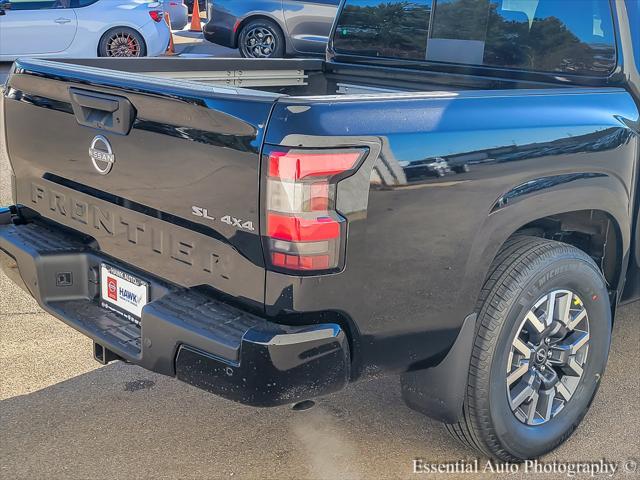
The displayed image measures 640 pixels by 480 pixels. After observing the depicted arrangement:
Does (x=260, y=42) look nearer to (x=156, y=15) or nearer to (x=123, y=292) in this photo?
(x=156, y=15)

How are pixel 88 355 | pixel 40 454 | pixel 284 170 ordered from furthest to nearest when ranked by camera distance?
pixel 88 355
pixel 40 454
pixel 284 170

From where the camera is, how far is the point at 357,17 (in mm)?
4422

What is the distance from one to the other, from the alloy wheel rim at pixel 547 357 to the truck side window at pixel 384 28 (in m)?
1.68

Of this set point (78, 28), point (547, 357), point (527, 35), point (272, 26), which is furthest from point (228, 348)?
point (272, 26)

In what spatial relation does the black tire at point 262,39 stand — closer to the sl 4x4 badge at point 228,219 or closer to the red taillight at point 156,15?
the red taillight at point 156,15

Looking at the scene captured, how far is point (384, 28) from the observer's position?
4258 millimetres

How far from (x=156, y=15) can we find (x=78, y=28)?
1376 millimetres

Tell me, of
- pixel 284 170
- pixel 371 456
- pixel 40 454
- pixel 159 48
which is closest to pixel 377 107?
pixel 284 170

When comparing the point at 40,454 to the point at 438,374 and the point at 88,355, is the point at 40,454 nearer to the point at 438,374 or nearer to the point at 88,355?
the point at 88,355

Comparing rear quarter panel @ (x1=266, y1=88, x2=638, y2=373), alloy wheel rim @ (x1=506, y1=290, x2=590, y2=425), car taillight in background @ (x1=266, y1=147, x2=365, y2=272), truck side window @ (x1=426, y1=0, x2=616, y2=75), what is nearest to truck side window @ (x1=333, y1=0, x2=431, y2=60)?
truck side window @ (x1=426, y1=0, x2=616, y2=75)

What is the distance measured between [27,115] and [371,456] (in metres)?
1.94

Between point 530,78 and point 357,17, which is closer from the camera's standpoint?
point 530,78

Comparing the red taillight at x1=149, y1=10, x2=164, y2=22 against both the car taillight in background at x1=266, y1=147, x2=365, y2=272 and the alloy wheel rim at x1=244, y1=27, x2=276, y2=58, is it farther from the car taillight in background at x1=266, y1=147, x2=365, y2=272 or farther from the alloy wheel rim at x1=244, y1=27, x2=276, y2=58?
the car taillight in background at x1=266, y1=147, x2=365, y2=272

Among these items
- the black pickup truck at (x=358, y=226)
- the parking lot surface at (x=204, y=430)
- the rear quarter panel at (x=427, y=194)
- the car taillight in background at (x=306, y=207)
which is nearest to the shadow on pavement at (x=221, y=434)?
the parking lot surface at (x=204, y=430)
